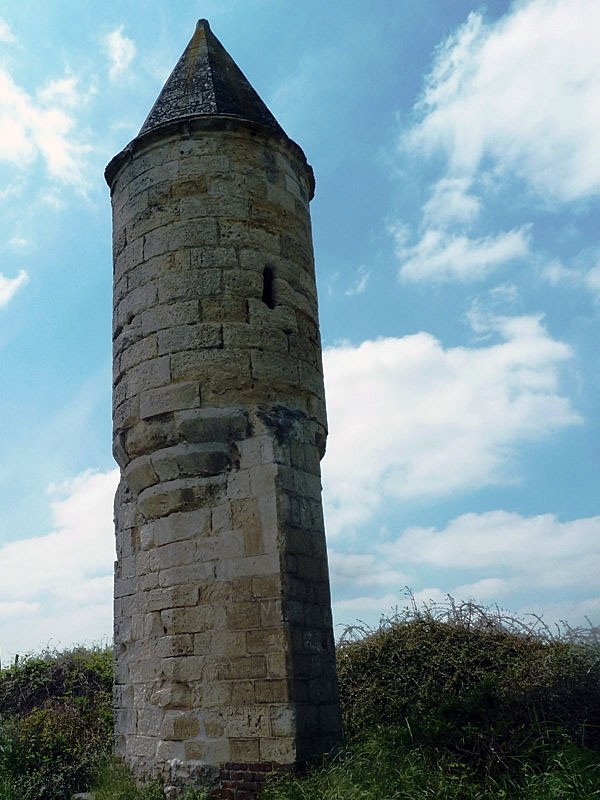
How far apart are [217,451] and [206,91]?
146 inches

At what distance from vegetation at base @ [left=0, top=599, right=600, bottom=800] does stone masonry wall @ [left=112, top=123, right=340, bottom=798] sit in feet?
1.42

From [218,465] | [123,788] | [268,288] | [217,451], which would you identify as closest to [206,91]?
[268,288]

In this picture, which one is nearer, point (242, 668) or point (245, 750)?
point (245, 750)

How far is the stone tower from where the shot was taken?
5277 mm

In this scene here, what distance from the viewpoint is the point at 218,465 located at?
19.2 ft

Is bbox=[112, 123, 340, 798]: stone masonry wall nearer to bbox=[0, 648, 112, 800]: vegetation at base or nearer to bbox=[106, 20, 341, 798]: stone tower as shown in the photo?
bbox=[106, 20, 341, 798]: stone tower

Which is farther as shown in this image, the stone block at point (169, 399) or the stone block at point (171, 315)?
the stone block at point (171, 315)

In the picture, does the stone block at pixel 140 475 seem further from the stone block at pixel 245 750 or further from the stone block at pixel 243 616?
the stone block at pixel 245 750

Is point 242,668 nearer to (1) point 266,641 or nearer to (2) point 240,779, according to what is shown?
(1) point 266,641

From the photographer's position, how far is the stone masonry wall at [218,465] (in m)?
5.28

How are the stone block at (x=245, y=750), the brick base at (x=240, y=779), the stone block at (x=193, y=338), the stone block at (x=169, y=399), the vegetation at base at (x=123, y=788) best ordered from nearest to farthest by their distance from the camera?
1. the brick base at (x=240, y=779)
2. the stone block at (x=245, y=750)
3. the vegetation at base at (x=123, y=788)
4. the stone block at (x=169, y=399)
5. the stone block at (x=193, y=338)

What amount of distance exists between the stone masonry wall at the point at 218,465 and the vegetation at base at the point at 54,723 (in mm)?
1818

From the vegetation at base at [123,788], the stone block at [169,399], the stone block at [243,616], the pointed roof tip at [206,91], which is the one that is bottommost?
the vegetation at base at [123,788]

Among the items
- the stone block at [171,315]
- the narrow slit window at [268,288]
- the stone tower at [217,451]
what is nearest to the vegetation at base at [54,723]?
the stone tower at [217,451]
